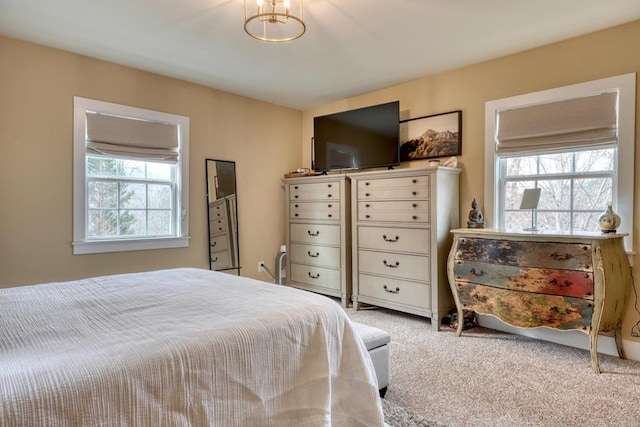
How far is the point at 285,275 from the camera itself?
4695mm

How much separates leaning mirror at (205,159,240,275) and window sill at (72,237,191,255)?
34 centimetres

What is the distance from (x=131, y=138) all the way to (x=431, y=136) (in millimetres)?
2893

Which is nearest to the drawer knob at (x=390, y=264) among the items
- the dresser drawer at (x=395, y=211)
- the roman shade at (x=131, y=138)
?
the dresser drawer at (x=395, y=211)

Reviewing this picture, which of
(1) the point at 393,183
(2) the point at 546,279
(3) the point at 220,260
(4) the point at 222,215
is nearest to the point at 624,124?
(2) the point at 546,279

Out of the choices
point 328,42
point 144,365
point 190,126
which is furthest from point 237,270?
point 144,365

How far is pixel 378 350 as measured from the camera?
2.03 meters

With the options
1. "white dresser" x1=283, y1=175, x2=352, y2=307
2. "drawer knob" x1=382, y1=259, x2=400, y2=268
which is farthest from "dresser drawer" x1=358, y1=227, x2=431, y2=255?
"white dresser" x1=283, y1=175, x2=352, y2=307

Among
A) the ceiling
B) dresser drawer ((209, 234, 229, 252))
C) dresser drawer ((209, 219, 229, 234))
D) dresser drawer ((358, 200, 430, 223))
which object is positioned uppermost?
the ceiling

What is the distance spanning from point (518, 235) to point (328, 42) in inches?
81.8

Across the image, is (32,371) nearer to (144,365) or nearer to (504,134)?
(144,365)

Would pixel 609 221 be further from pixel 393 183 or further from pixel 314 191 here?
pixel 314 191

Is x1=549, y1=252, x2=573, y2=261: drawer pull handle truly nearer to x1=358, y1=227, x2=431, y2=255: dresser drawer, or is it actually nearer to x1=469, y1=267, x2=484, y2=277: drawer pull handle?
x1=469, y1=267, x2=484, y2=277: drawer pull handle

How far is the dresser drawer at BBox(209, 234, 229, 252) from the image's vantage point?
4.07 meters

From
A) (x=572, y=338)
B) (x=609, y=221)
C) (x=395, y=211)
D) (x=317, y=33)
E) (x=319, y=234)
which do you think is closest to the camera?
(x=609, y=221)
